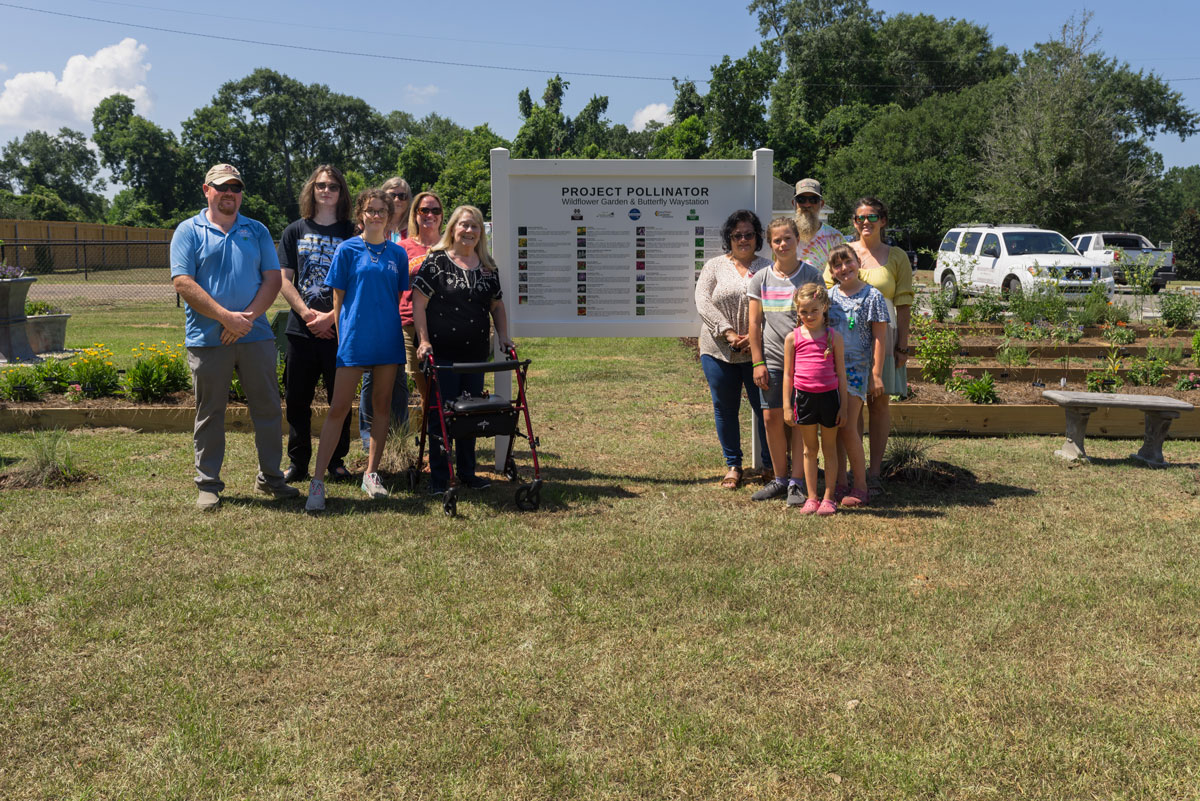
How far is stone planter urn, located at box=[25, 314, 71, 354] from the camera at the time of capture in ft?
42.9

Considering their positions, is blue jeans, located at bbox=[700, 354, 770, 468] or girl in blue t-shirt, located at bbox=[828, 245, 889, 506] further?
blue jeans, located at bbox=[700, 354, 770, 468]

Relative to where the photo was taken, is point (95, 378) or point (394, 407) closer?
point (394, 407)

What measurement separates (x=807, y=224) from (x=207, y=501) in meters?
4.22

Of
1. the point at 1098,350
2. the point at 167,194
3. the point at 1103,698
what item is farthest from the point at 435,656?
the point at 167,194

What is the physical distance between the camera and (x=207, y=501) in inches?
229

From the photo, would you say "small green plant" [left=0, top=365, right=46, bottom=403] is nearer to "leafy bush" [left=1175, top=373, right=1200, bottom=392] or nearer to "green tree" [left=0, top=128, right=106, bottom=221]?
"leafy bush" [left=1175, top=373, right=1200, bottom=392]

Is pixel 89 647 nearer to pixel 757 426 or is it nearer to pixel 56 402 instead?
pixel 757 426

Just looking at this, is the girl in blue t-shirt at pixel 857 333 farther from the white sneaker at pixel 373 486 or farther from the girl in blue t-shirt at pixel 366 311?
the white sneaker at pixel 373 486

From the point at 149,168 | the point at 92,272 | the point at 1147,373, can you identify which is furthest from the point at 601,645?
the point at 149,168

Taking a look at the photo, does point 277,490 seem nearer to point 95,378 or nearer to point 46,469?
point 46,469

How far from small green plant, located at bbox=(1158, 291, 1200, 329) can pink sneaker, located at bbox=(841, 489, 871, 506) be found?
8498 millimetres

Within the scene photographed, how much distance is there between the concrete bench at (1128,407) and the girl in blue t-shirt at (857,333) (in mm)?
2116

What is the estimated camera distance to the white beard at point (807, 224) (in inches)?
253

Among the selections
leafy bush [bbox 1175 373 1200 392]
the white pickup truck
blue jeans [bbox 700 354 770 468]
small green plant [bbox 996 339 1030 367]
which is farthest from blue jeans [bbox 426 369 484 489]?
the white pickup truck
